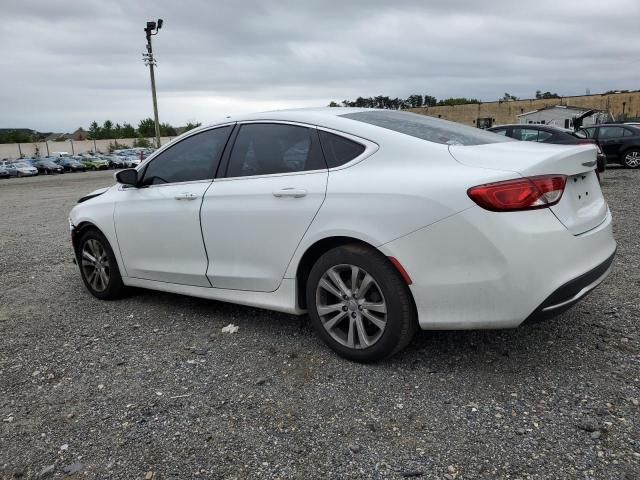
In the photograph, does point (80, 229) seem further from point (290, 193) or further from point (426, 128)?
point (426, 128)

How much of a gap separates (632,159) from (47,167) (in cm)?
4524

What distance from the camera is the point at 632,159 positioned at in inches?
639

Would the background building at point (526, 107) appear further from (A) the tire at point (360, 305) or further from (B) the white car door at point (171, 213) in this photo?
(A) the tire at point (360, 305)

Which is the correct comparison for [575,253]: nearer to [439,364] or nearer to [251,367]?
[439,364]

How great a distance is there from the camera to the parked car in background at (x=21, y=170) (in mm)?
42678

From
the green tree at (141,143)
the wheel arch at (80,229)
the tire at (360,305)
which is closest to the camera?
the tire at (360,305)

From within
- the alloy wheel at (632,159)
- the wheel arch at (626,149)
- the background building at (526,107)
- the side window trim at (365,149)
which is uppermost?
the background building at (526,107)

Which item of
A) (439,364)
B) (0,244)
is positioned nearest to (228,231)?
(439,364)

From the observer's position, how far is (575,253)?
9.45 feet

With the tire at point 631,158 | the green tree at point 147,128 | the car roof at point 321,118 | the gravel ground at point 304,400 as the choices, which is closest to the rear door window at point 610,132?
the tire at point 631,158

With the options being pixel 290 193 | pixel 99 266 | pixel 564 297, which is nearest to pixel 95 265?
pixel 99 266

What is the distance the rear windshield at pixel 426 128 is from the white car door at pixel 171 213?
3.78ft

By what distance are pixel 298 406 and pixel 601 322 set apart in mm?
2337

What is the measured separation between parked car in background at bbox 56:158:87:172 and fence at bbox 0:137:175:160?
18.5 m
